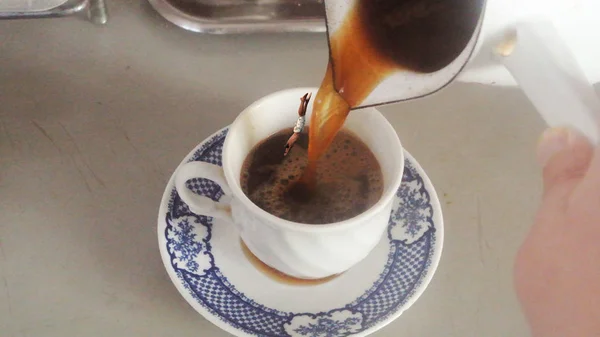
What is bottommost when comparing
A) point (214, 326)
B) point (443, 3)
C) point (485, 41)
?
point (214, 326)

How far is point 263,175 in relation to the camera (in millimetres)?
576

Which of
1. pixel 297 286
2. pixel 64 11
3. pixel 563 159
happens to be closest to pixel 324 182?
pixel 297 286

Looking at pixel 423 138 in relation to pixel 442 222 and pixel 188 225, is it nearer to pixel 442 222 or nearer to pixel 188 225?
pixel 442 222

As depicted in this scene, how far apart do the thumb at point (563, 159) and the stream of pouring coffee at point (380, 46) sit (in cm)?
10

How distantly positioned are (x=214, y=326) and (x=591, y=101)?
384 millimetres

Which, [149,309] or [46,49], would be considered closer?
[149,309]

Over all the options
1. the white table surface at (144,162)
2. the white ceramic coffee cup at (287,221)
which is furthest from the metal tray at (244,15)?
the white ceramic coffee cup at (287,221)

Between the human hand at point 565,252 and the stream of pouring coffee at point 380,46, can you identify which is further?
the stream of pouring coffee at point 380,46

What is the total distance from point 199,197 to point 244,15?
1.01 ft

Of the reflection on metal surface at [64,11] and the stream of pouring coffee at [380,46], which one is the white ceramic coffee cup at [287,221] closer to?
the stream of pouring coffee at [380,46]

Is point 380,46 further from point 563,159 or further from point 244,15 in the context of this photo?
point 244,15

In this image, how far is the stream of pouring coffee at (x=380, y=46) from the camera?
1.57ft

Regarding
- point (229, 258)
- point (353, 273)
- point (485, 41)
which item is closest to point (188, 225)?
point (229, 258)

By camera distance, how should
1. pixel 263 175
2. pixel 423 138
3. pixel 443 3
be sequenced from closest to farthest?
pixel 443 3 → pixel 263 175 → pixel 423 138
